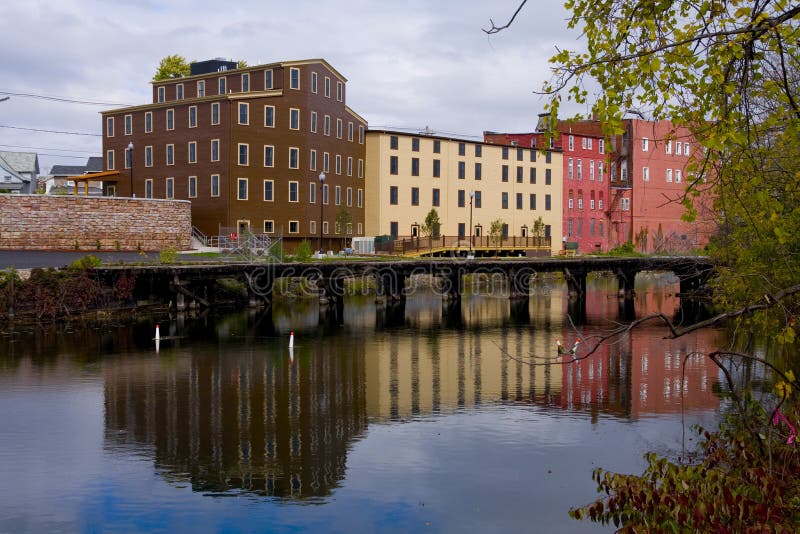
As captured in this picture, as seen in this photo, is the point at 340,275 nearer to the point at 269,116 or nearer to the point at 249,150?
the point at 249,150

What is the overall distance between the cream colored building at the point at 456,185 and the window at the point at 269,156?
1282 cm

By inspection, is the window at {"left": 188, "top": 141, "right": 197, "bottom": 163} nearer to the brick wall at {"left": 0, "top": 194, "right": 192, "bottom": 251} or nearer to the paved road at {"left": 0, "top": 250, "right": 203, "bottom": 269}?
the brick wall at {"left": 0, "top": 194, "right": 192, "bottom": 251}

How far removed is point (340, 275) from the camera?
50.4 meters

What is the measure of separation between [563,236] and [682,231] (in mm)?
17317

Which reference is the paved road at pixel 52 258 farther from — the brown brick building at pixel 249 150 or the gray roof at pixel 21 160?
the gray roof at pixel 21 160

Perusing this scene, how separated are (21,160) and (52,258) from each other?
3389 cm

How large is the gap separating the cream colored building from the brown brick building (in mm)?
4949

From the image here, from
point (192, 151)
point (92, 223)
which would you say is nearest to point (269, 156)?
point (192, 151)

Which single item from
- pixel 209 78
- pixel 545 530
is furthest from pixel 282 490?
pixel 209 78

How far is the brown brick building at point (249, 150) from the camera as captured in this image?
57.9 meters

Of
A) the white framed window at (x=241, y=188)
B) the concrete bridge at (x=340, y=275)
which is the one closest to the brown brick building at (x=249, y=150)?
the white framed window at (x=241, y=188)

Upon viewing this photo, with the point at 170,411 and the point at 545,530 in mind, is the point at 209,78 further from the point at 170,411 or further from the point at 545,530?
the point at 545,530

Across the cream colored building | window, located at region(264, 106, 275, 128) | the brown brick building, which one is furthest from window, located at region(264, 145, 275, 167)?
the cream colored building

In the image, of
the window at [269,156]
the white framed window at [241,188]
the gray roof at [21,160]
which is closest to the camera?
the white framed window at [241,188]
